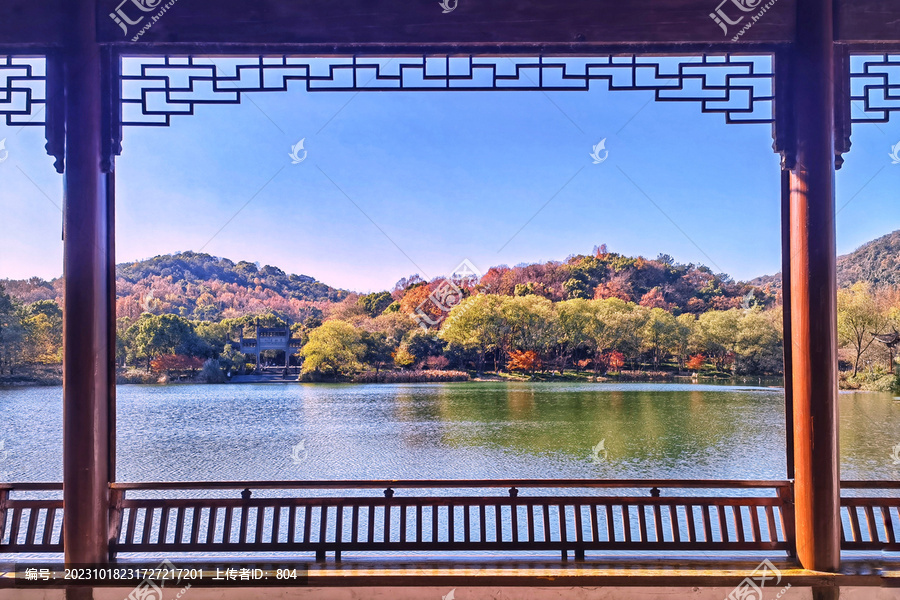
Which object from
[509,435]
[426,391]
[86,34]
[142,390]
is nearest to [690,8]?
[86,34]

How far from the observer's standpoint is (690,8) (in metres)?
1.96

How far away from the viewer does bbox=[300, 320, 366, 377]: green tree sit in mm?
16812

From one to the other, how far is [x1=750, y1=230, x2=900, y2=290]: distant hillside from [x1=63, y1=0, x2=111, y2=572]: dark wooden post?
16374 mm

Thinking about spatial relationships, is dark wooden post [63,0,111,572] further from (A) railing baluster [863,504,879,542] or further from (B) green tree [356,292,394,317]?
(B) green tree [356,292,394,317]

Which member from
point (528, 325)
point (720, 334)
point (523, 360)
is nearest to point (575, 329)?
point (528, 325)

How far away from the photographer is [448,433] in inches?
426

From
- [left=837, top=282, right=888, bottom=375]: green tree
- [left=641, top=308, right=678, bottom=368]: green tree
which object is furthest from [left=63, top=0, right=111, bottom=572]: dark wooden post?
[left=641, top=308, right=678, bottom=368]: green tree

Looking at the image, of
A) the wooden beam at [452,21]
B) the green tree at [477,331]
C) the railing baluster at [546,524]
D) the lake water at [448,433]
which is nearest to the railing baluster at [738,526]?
the railing baluster at [546,524]

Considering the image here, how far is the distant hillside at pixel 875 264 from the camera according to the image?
45.4 feet

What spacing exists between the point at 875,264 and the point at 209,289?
2010cm

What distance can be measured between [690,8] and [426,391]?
1375 cm

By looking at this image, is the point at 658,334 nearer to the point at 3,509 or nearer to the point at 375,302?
the point at 375,302

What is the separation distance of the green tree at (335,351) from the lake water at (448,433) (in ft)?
3.68

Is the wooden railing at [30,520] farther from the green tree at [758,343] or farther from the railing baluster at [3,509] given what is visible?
the green tree at [758,343]
